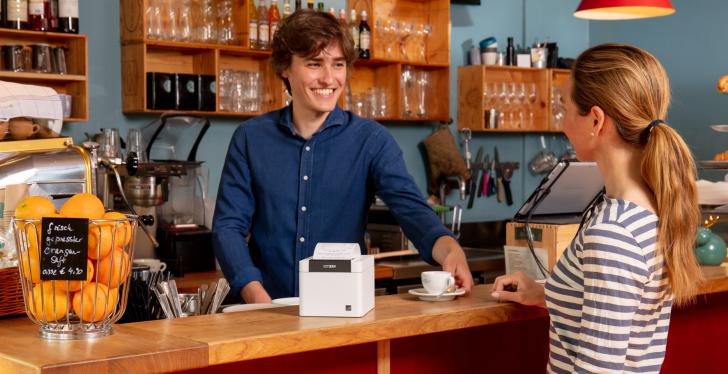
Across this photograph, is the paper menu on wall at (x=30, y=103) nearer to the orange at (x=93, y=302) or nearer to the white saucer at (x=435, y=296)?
the orange at (x=93, y=302)

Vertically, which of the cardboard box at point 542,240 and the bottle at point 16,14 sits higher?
the bottle at point 16,14

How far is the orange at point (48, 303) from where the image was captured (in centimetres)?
174

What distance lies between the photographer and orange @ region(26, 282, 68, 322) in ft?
5.70

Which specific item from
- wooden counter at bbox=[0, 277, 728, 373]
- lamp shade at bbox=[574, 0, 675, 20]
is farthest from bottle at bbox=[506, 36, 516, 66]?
wooden counter at bbox=[0, 277, 728, 373]

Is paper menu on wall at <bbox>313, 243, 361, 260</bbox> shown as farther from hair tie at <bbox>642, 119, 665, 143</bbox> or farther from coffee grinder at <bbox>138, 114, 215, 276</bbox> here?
coffee grinder at <bbox>138, 114, 215, 276</bbox>

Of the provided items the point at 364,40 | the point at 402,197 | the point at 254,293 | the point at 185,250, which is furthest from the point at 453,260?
the point at 364,40

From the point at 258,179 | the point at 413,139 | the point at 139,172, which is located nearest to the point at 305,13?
the point at 258,179

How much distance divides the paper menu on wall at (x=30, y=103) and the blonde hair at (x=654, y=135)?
1.43m

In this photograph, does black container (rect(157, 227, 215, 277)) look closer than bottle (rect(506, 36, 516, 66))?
Yes

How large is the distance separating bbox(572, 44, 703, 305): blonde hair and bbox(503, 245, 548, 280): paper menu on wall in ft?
3.41

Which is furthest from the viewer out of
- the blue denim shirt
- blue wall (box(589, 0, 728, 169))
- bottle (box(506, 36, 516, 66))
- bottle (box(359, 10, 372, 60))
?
bottle (box(506, 36, 516, 66))

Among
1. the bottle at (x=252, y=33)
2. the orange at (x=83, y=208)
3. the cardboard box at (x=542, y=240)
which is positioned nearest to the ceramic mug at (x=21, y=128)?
the orange at (x=83, y=208)

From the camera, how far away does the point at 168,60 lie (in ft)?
15.6

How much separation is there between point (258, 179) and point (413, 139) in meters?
3.01
